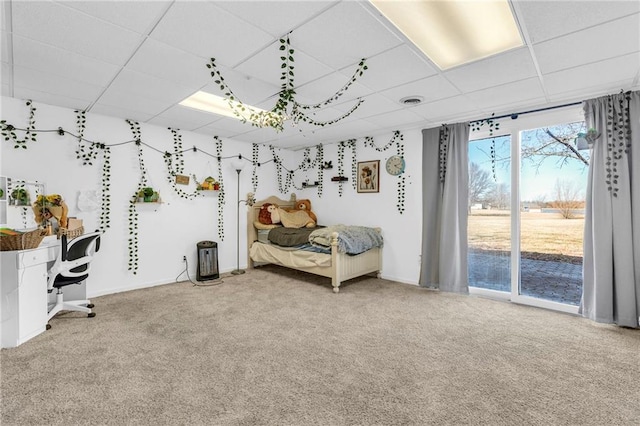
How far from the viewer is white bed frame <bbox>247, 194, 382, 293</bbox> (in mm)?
3869

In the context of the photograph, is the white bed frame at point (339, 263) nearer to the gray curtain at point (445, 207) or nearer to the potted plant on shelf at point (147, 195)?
the gray curtain at point (445, 207)

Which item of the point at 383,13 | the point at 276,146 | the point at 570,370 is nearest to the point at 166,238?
the point at 276,146

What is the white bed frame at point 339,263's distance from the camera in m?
3.87

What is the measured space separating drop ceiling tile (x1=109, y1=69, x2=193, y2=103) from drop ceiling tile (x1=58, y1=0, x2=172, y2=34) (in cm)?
75

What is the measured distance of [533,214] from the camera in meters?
3.46

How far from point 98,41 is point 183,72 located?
588mm

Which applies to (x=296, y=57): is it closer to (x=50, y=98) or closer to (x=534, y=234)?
(x=50, y=98)

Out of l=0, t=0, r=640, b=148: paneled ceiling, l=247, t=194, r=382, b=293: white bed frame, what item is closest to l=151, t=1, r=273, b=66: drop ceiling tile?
l=0, t=0, r=640, b=148: paneled ceiling

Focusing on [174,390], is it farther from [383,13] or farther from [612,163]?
[612,163]

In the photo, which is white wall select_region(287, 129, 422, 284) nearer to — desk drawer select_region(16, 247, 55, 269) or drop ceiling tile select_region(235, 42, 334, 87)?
drop ceiling tile select_region(235, 42, 334, 87)

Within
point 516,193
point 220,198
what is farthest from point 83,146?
point 516,193

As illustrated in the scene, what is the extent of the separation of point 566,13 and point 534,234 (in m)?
2.53

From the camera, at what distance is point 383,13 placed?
1.74 metres

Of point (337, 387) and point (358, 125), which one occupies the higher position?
point (358, 125)
